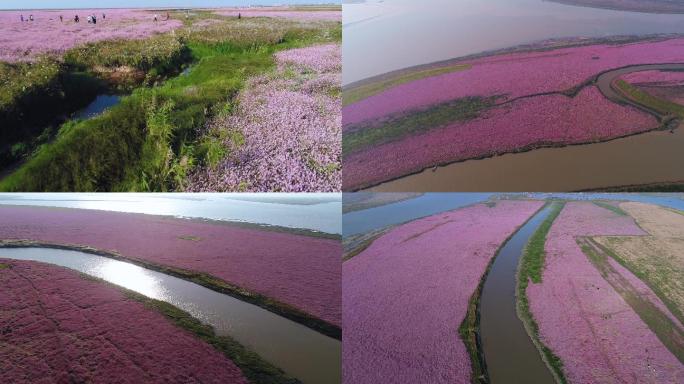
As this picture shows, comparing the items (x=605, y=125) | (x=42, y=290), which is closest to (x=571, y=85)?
(x=605, y=125)

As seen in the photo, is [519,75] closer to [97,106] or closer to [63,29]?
[97,106]

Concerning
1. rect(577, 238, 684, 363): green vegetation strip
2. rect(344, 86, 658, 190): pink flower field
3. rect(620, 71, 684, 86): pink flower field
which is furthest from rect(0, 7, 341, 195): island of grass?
rect(620, 71, 684, 86): pink flower field

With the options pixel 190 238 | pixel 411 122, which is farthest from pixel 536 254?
pixel 190 238

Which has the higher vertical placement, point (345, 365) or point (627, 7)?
point (627, 7)

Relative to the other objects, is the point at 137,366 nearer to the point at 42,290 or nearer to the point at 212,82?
the point at 42,290

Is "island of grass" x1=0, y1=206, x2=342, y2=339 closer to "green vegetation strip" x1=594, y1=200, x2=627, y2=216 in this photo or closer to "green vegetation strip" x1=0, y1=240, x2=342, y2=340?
"green vegetation strip" x1=0, y1=240, x2=342, y2=340

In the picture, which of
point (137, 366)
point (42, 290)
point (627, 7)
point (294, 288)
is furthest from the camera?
point (627, 7)
